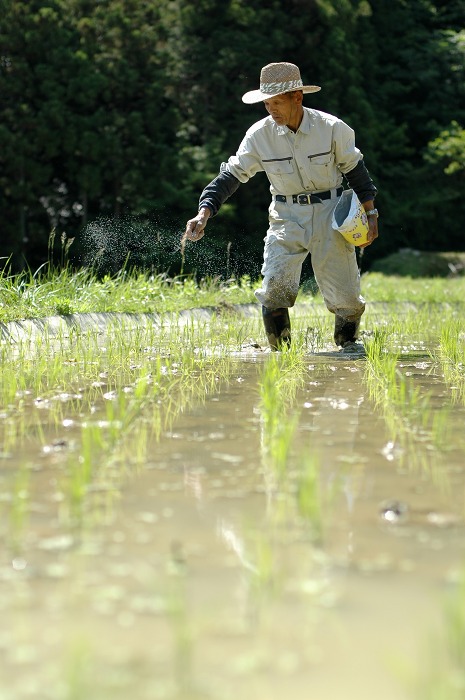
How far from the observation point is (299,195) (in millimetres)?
7953

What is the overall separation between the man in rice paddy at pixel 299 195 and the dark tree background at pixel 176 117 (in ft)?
28.3

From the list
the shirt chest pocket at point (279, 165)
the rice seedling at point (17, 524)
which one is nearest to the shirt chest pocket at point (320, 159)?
the shirt chest pocket at point (279, 165)

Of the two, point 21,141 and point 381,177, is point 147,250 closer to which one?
point 21,141

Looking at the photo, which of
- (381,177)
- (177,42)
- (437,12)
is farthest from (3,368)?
(437,12)

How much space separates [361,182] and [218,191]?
1.03m

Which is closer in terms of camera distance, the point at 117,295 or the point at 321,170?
the point at 321,170

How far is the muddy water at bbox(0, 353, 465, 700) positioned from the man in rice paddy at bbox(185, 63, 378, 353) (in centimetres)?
413

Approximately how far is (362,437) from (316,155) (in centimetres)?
383

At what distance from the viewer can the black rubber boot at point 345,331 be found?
8.36 metres

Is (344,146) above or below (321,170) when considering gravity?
above

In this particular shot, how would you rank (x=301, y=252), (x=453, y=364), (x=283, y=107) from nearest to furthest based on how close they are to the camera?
(x=453, y=364)
(x=283, y=107)
(x=301, y=252)

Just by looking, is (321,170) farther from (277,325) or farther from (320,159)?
(277,325)

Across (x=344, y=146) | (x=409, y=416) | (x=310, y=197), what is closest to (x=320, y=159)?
(x=344, y=146)

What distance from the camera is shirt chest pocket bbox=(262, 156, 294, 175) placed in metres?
7.75
